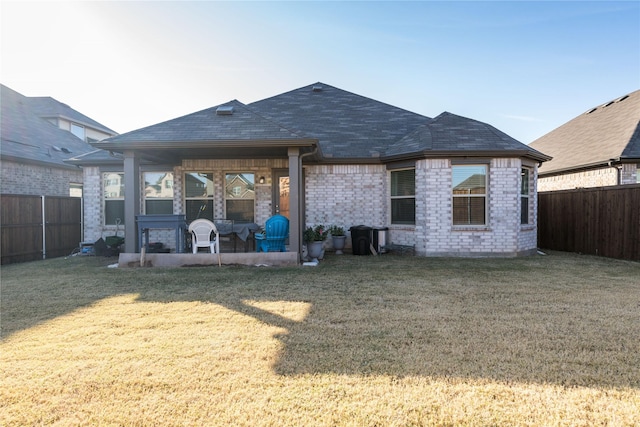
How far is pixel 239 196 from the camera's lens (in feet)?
34.9

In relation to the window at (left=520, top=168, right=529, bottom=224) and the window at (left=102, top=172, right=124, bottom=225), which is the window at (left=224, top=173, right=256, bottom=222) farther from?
the window at (left=520, top=168, right=529, bottom=224)

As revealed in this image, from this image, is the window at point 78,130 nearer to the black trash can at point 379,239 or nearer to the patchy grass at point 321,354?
the patchy grass at point 321,354

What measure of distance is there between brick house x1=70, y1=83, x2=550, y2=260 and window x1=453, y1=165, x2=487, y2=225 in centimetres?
3

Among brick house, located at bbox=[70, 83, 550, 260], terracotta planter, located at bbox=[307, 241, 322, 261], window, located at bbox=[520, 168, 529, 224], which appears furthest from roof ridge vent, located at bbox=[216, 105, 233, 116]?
window, located at bbox=[520, 168, 529, 224]

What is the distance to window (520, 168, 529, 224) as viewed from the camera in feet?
32.6

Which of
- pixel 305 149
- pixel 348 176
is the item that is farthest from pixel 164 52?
pixel 348 176

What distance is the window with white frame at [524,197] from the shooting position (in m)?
9.95

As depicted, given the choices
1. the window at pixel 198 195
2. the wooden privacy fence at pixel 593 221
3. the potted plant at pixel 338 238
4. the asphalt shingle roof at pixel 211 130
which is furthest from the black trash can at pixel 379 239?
the wooden privacy fence at pixel 593 221

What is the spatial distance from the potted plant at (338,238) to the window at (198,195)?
3.81 metres

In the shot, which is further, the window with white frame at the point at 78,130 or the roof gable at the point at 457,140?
the window with white frame at the point at 78,130

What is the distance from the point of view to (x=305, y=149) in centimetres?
850

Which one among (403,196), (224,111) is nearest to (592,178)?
(403,196)

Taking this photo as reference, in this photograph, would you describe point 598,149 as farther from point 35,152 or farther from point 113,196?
point 35,152

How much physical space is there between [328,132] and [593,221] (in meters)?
8.37
